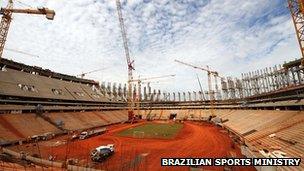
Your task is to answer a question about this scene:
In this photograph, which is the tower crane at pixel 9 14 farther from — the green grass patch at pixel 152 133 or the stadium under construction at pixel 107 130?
the green grass patch at pixel 152 133

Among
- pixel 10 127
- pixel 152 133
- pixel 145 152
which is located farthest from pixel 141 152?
pixel 10 127

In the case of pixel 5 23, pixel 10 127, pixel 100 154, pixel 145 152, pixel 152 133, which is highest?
pixel 5 23

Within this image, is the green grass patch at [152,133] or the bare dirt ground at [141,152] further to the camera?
the green grass patch at [152,133]

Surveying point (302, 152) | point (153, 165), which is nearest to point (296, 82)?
point (302, 152)

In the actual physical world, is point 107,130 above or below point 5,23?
below

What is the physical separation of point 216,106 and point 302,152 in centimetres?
7460

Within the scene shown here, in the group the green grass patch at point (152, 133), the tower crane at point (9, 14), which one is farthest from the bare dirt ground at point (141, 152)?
the tower crane at point (9, 14)

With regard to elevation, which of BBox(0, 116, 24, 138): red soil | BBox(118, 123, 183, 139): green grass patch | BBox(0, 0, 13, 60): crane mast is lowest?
BBox(118, 123, 183, 139): green grass patch

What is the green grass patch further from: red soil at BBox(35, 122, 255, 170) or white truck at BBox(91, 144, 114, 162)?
white truck at BBox(91, 144, 114, 162)

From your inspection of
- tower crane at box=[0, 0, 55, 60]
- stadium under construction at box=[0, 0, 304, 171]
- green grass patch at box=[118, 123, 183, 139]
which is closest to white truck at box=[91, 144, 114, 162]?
stadium under construction at box=[0, 0, 304, 171]

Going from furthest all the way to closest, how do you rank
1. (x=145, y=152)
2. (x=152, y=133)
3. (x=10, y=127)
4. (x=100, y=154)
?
(x=152, y=133) → (x=10, y=127) → (x=145, y=152) → (x=100, y=154)

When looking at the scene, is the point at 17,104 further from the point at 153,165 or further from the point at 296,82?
the point at 296,82

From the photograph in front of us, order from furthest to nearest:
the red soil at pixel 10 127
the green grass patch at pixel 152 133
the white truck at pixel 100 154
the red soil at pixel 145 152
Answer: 1. the green grass patch at pixel 152 133
2. the red soil at pixel 10 127
3. the white truck at pixel 100 154
4. the red soil at pixel 145 152

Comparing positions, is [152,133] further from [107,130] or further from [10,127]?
[10,127]
